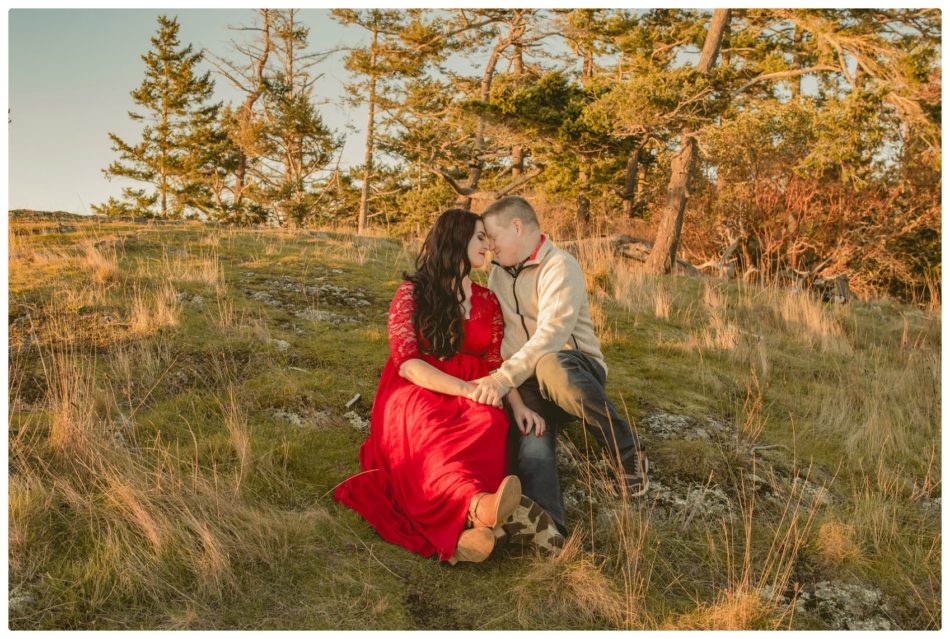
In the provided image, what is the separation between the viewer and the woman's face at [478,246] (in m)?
3.41

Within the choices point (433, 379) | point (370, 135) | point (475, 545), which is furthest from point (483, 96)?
point (475, 545)

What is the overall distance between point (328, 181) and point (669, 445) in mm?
20746

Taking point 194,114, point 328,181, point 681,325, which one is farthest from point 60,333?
point 194,114

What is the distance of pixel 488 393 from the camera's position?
3121 millimetres

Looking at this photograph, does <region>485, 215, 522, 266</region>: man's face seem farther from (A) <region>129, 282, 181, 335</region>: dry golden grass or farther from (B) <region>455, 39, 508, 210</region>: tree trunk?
(B) <region>455, 39, 508, 210</region>: tree trunk

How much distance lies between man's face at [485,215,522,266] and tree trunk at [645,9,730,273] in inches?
356

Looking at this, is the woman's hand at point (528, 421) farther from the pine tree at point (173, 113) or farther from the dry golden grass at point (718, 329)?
the pine tree at point (173, 113)

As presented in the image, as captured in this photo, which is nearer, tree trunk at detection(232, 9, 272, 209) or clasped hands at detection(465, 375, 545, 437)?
clasped hands at detection(465, 375, 545, 437)

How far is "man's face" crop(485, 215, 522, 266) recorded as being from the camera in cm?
356

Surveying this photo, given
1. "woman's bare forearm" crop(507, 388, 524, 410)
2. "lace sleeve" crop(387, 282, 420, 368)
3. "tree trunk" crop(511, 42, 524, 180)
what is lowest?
"woman's bare forearm" crop(507, 388, 524, 410)

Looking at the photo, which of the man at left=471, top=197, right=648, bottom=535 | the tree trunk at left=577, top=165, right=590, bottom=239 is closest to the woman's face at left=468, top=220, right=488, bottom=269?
the man at left=471, top=197, right=648, bottom=535

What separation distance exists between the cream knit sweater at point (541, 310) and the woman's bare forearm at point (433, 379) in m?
0.22

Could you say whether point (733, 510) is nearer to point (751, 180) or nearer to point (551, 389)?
point (551, 389)

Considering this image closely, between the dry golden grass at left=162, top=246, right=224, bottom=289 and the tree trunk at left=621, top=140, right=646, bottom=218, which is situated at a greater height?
the tree trunk at left=621, top=140, right=646, bottom=218
